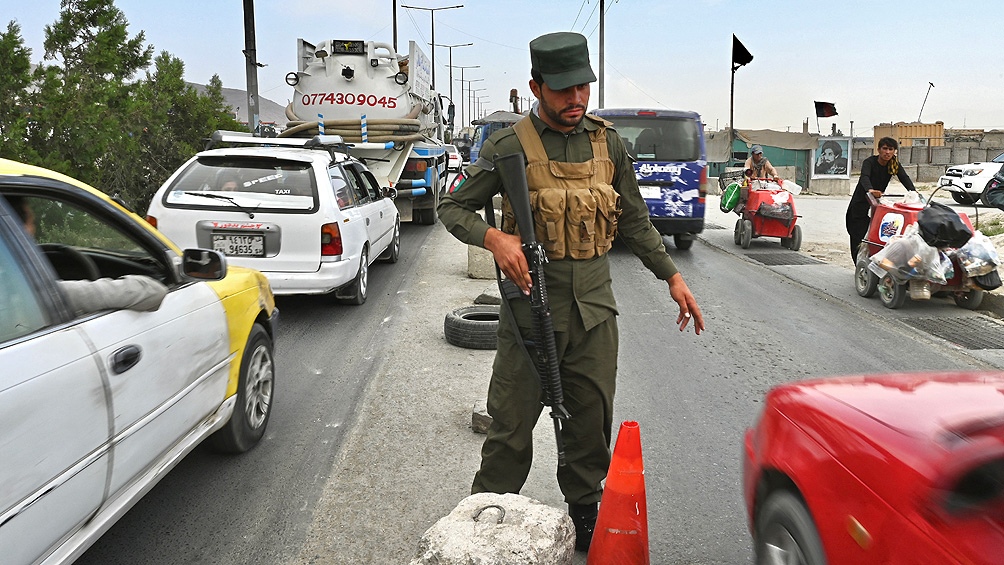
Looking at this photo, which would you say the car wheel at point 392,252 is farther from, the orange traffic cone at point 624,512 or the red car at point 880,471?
the red car at point 880,471

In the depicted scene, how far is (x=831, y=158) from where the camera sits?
29.1 meters

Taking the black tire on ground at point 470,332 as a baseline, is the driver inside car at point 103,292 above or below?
above

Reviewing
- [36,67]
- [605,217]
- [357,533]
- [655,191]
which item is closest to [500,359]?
[605,217]

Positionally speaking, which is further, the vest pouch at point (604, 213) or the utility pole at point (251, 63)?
the utility pole at point (251, 63)

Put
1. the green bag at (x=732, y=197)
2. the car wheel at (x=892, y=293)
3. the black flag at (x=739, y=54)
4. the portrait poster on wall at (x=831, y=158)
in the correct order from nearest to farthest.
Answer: the car wheel at (x=892, y=293) → the green bag at (x=732, y=197) → the black flag at (x=739, y=54) → the portrait poster on wall at (x=831, y=158)

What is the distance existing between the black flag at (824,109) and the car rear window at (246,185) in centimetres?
2710

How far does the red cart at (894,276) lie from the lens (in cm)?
816

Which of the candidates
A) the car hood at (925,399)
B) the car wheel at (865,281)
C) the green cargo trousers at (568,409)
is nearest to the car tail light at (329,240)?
the green cargo trousers at (568,409)

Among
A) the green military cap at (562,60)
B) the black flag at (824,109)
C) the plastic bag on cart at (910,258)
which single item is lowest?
the plastic bag on cart at (910,258)

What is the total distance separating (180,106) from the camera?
43.7ft

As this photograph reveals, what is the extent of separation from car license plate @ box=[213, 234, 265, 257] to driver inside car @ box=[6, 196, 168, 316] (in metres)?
4.05

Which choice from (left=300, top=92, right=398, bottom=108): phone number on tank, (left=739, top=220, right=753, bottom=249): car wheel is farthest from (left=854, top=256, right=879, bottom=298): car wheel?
(left=300, top=92, right=398, bottom=108): phone number on tank

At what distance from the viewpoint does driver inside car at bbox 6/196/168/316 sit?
110 inches

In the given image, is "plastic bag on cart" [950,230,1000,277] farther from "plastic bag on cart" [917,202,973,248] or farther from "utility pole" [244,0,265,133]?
"utility pole" [244,0,265,133]
